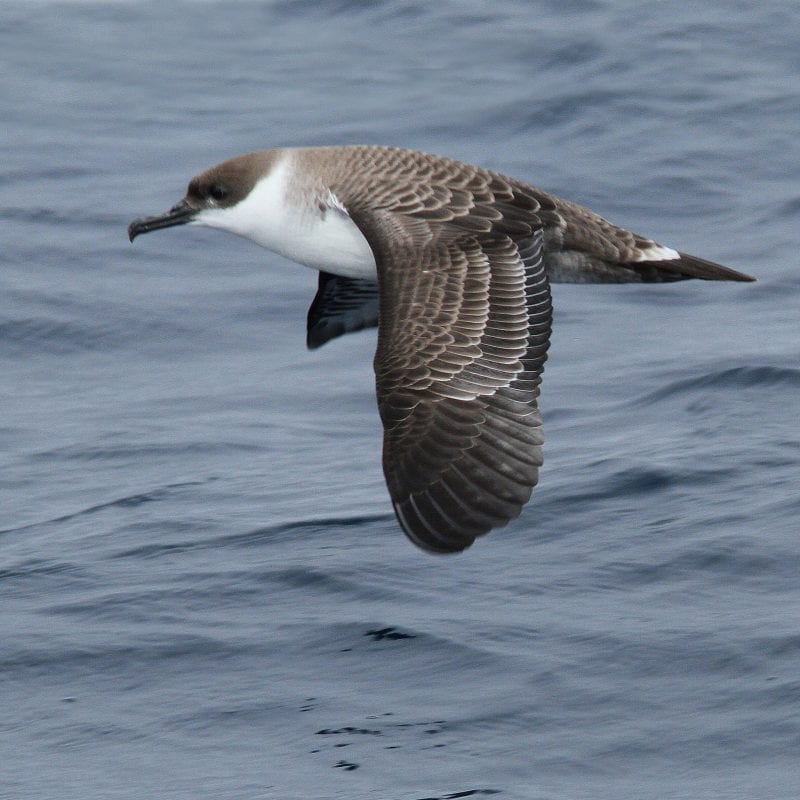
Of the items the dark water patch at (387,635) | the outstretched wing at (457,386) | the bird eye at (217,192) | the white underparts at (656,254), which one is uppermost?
the bird eye at (217,192)

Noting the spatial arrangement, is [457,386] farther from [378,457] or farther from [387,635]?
[378,457]

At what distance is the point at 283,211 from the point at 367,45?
9043mm

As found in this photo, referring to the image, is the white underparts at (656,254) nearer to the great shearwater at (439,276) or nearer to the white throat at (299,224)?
the great shearwater at (439,276)

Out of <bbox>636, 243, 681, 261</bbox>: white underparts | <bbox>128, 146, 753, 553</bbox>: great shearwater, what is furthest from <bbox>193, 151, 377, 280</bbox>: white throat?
<bbox>636, 243, 681, 261</bbox>: white underparts

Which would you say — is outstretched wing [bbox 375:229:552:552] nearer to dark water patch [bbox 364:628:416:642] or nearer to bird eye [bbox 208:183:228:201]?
dark water patch [bbox 364:628:416:642]

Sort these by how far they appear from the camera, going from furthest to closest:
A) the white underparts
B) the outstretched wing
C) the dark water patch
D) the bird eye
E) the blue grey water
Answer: the bird eye
the white underparts
the dark water patch
the blue grey water
the outstretched wing

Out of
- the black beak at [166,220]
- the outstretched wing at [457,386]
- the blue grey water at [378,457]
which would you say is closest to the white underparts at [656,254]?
the outstretched wing at [457,386]

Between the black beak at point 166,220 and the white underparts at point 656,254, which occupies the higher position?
the black beak at point 166,220

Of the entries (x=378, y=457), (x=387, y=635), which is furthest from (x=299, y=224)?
(x=378, y=457)

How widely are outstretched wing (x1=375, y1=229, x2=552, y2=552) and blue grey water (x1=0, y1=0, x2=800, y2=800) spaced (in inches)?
35.7

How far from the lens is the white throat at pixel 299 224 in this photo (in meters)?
8.02

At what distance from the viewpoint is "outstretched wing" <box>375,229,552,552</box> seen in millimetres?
6645

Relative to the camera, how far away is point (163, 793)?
6637mm

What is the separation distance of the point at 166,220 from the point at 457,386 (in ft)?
6.89
